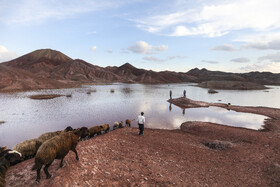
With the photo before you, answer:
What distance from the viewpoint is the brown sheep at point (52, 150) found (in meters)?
6.76

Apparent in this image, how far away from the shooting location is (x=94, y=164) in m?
8.76

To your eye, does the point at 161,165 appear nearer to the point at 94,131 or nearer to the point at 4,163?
the point at 4,163

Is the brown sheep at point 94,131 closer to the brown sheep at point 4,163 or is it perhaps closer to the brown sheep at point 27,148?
the brown sheep at point 27,148

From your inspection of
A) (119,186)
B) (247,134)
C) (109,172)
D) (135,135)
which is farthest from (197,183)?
(247,134)

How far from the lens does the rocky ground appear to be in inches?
299

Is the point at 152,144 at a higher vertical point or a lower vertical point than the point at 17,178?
lower

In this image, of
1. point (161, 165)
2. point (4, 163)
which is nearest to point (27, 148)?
point (4, 163)

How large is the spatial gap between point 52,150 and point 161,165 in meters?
6.48

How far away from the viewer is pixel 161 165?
32.9ft

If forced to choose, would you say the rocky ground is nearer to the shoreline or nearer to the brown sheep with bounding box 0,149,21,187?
the brown sheep with bounding box 0,149,21,187

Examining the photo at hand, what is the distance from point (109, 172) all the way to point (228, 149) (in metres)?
11.3

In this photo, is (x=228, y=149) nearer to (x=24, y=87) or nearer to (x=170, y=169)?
(x=170, y=169)

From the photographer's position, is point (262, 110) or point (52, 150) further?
point (262, 110)

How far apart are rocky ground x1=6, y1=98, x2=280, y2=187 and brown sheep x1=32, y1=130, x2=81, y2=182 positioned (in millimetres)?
672
